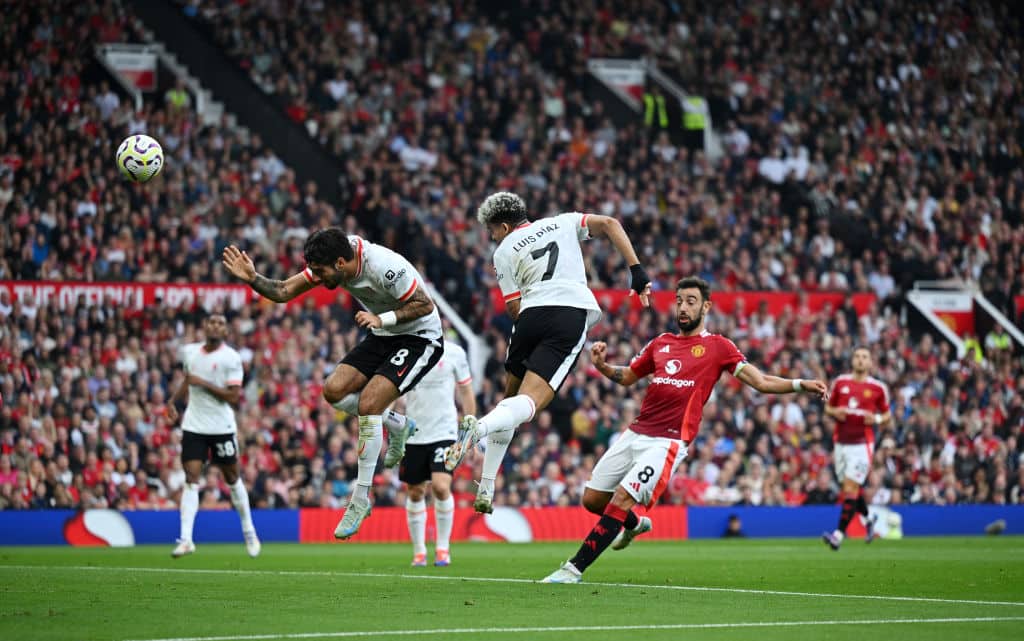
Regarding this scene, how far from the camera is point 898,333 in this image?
104ft

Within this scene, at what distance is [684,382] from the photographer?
13148 millimetres

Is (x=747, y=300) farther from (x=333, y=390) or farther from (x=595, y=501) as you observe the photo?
(x=333, y=390)

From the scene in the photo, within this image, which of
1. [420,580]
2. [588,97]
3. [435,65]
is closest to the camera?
[420,580]

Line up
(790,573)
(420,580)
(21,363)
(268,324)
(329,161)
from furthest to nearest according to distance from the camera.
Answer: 1. (329,161)
2. (268,324)
3. (21,363)
4. (790,573)
5. (420,580)

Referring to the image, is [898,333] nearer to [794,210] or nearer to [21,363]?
[794,210]

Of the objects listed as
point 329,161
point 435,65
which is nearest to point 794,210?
point 435,65

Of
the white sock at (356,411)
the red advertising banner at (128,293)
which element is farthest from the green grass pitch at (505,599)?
the red advertising banner at (128,293)

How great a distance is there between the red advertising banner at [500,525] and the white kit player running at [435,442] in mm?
8015

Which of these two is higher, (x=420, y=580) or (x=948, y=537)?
(x=420, y=580)

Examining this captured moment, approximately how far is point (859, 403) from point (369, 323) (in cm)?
1167

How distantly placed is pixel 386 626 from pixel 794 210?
89.2ft

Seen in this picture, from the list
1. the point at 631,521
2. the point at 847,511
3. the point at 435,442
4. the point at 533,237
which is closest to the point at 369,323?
the point at 533,237

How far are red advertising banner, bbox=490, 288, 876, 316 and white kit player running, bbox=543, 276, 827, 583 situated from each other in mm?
15817

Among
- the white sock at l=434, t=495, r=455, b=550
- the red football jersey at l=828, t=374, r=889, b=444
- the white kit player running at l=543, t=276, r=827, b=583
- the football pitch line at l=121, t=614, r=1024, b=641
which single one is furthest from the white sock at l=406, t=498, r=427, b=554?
the red football jersey at l=828, t=374, r=889, b=444
